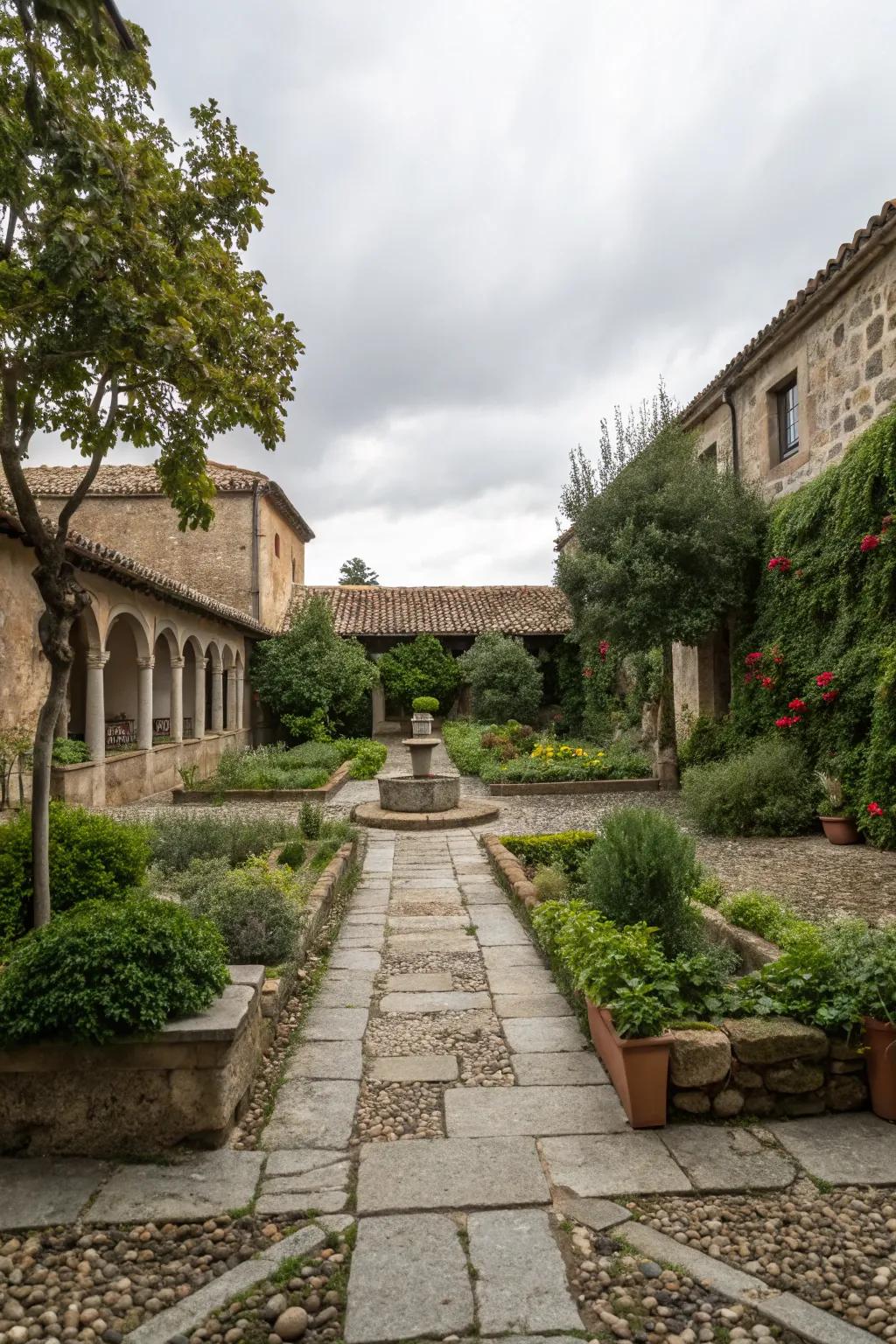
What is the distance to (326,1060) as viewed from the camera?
12.1ft

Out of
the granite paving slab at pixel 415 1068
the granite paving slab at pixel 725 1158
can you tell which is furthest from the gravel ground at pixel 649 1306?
the granite paving slab at pixel 415 1068

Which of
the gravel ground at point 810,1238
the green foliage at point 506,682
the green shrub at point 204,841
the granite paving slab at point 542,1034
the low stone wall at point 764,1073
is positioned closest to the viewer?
the gravel ground at point 810,1238

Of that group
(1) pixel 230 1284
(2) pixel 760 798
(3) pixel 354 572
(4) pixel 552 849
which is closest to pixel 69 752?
(4) pixel 552 849

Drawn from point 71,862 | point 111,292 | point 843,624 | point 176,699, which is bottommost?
point 71,862

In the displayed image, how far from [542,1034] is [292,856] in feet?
11.1

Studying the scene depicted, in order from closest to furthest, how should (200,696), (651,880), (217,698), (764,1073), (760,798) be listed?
1. (764,1073)
2. (651,880)
3. (760,798)
4. (200,696)
5. (217,698)

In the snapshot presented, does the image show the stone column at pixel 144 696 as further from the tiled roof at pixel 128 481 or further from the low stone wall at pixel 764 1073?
the low stone wall at pixel 764 1073

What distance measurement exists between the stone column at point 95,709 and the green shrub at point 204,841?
15.8 feet

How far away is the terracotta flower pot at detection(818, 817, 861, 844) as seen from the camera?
333 inches

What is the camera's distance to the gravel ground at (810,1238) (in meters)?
2.16

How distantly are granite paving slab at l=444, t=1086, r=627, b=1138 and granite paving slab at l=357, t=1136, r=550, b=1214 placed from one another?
3.8 inches

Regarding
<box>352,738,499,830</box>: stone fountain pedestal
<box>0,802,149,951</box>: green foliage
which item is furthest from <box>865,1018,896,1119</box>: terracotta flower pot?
<box>352,738,499,830</box>: stone fountain pedestal

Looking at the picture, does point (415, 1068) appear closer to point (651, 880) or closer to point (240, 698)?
point (651, 880)

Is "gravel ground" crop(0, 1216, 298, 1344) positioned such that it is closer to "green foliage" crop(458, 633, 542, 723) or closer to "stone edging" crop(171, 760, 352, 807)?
"stone edging" crop(171, 760, 352, 807)
